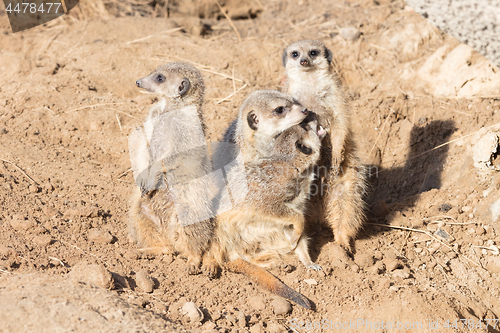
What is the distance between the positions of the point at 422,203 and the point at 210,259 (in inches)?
86.0

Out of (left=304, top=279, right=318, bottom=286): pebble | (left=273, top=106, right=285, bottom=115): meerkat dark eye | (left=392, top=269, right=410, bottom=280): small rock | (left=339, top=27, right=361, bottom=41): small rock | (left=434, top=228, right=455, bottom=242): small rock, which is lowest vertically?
(left=434, top=228, right=455, bottom=242): small rock

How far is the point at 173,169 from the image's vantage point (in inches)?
136

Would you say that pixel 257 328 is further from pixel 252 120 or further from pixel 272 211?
pixel 252 120

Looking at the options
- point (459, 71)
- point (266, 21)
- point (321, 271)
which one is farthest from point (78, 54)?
point (459, 71)

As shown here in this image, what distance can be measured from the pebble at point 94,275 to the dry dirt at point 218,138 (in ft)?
0.04

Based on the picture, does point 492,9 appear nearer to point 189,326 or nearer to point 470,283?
point 470,283

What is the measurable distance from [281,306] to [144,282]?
0.95 metres

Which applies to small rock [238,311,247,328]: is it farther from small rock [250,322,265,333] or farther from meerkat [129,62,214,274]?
meerkat [129,62,214,274]

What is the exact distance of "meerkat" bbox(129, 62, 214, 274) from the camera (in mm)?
3447

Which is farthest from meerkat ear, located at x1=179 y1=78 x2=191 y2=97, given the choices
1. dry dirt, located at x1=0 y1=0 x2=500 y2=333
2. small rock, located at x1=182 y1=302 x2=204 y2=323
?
small rock, located at x1=182 y1=302 x2=204 y2=323

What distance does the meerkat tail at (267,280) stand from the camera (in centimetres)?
310

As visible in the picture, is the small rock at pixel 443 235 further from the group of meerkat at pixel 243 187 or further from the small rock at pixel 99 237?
the small rock at pixel 99 237

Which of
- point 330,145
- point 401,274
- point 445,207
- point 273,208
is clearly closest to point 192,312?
point 273,208

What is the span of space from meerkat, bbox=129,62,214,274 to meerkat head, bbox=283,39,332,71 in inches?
42.3
